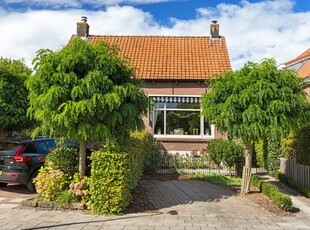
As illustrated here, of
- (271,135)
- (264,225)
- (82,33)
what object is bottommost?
(264,225)

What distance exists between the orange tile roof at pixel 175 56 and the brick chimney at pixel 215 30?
34 cm

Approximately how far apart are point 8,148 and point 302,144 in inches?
379

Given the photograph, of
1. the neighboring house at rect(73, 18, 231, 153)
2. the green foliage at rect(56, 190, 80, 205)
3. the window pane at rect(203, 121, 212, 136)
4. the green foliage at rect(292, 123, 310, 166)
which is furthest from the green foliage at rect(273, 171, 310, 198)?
the green foliage at rect(56, 190, 80, 205)

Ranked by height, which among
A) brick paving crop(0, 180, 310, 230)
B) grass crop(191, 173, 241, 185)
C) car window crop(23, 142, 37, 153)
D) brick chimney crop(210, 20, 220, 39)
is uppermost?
brick chimney crop(210, 20, 220, 39)

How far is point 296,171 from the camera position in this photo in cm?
1198

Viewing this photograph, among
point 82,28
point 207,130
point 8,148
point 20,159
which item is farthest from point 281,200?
point 82,28

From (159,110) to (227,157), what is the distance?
5.65 meters

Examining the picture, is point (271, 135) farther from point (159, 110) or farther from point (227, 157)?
point (159, 110)

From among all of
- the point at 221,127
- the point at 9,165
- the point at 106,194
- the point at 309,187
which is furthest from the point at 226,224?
the point at 9,165

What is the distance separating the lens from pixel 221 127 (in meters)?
10.2

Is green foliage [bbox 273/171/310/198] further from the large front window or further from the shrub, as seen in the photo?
the shrub

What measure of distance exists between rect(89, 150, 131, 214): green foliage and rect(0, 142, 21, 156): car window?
138 inches

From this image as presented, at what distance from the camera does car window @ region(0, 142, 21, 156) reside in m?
10.1

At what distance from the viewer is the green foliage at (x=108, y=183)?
7832 mm
